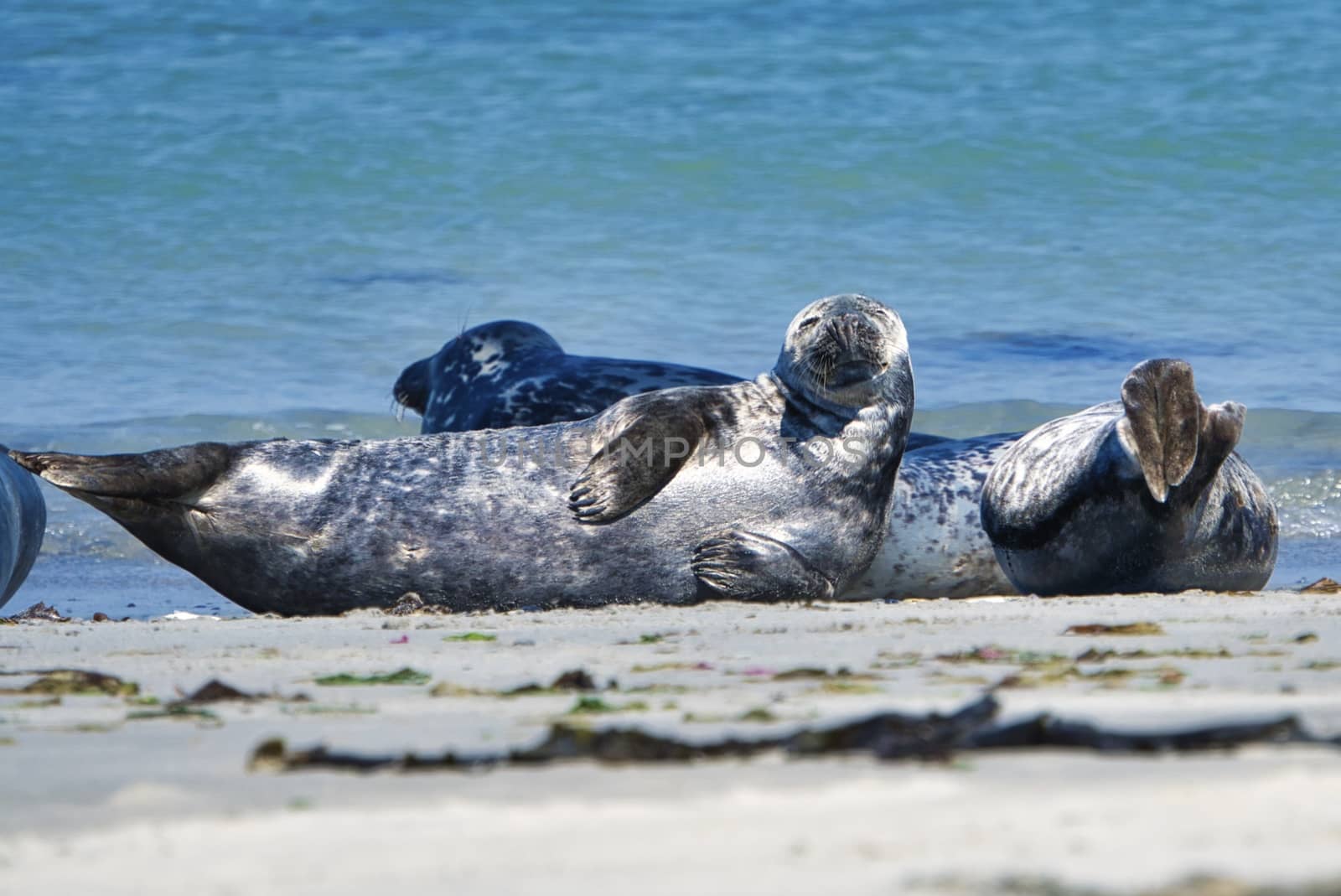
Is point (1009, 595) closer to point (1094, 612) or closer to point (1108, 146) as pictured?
point (1094, 612)

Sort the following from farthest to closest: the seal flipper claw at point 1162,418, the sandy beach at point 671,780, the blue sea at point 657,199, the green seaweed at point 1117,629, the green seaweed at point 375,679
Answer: the blue sea at point 657,199 < the seal flipper claw at point 1162,418 < the green seaweed at point 1117,629 < the green seaweed at point 375,679 < the sandy beach at point 671,780

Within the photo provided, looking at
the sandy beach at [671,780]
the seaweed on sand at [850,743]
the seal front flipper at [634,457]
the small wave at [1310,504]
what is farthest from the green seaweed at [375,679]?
the small wave at [1310,504]

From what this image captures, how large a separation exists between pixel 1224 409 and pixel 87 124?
1742cm

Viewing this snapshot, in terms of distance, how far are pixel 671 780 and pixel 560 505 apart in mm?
3878

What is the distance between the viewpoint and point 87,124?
814 inches

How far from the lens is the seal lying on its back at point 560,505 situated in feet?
19.6

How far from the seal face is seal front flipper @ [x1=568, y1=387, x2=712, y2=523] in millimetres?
1924

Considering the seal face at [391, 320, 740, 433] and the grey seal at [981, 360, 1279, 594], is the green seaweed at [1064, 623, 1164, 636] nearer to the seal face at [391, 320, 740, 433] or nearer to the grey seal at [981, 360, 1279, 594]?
the grey seal at [981, 360, 1279, 594]

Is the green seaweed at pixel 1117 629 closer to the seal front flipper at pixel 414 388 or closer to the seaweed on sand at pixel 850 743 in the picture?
the seaweed on sand at pixel 850 743

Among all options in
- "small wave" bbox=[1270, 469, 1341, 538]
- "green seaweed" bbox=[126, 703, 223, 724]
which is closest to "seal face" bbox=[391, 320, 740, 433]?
"small wave" bbox=[1270, 469, 1341, 538]

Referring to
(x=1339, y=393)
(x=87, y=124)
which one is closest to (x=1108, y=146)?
(x=1339, y=393)

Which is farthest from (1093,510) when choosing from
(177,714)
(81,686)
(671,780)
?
(671,780)

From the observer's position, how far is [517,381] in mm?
8375

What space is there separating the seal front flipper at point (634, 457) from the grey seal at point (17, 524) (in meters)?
2.08
